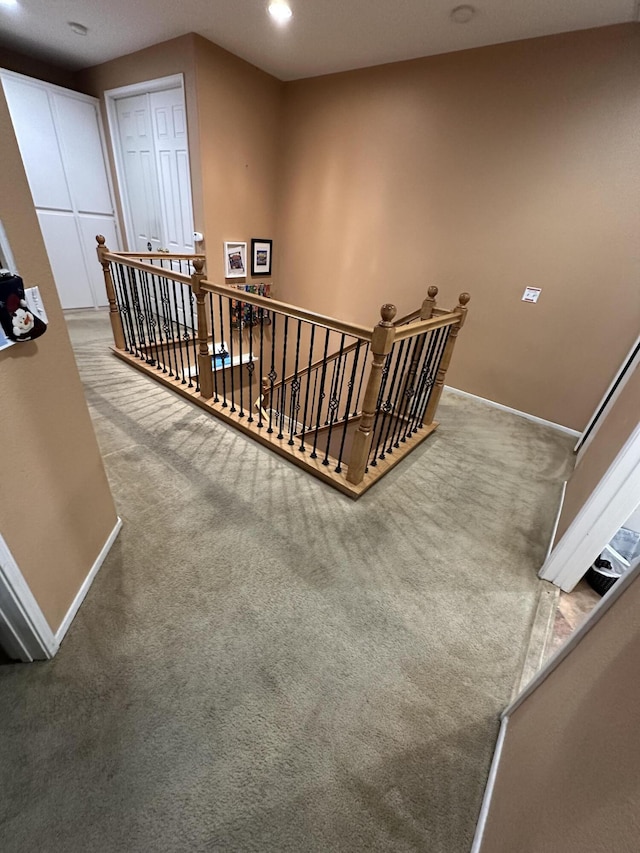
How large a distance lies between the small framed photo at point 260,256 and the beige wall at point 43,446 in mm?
3702

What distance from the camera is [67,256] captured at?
13.8 feet

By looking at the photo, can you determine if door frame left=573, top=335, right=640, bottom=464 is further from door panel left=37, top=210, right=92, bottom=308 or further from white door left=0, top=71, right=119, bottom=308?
door panel left=37, top=210, right=92, bottom=308

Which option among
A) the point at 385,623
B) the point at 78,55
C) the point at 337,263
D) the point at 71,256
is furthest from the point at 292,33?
the point at 385,623

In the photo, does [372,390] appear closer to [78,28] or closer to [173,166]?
[173,166]

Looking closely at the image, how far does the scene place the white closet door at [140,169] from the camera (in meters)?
3.76

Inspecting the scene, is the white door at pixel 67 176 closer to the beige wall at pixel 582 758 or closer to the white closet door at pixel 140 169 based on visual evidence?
the white closet door at pixel 140 169

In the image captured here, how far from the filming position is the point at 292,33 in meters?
2.88

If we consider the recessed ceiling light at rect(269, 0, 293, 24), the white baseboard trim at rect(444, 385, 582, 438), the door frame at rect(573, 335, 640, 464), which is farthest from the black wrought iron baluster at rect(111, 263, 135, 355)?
the door frame at rect(573, 335, 640, 464)

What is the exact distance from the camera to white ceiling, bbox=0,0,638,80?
7.61 ft

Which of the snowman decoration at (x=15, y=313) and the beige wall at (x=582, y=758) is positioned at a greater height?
the snowman decoration at (x=15, y=313)

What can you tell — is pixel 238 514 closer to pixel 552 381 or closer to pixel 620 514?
pixel 620 514

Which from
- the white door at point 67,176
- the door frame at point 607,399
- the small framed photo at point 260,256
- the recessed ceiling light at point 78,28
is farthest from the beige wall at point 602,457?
the recessed ceiling light at point 78,28

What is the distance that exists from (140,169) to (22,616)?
4.77 m

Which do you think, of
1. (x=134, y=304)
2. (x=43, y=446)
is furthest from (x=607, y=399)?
(x=134, y=304)
